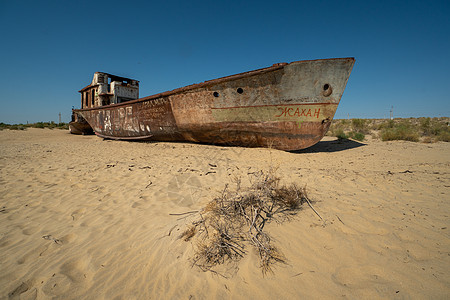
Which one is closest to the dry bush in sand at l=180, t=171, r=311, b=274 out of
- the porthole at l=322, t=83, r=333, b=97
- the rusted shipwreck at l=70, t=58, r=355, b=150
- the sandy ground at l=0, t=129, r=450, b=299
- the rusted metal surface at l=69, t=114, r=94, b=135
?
the sandy ground at l=0, t=129, r=450, b=299

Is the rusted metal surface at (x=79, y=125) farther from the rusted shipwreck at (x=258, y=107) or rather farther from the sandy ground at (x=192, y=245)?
the sandy ground at (x=192, y=245)

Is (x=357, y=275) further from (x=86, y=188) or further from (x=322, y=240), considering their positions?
(x=86, y=188)

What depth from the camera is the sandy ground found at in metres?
1.25

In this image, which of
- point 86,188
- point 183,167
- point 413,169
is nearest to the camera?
point 86,188

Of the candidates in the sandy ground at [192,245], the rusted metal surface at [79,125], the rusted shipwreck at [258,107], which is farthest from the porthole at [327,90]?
the rusted metal surface at [79,125]

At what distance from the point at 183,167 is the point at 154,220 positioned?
2.24 m

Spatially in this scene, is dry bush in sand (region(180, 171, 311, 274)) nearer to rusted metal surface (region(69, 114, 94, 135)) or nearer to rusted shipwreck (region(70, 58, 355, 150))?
rusted shipwreck (region(70, 58, 355, 150))

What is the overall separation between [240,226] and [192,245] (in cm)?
46

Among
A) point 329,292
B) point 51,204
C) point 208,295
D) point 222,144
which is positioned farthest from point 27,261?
point 222,144

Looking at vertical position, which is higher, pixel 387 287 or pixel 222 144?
pixel 222 144

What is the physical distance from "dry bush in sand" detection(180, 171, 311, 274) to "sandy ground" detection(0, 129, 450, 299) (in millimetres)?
77

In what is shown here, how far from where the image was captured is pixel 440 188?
2727mm

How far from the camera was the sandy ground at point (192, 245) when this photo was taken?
1251mm

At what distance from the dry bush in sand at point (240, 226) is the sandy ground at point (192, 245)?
0.08 metres
